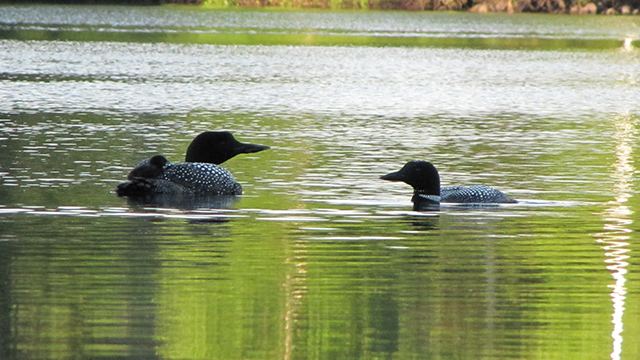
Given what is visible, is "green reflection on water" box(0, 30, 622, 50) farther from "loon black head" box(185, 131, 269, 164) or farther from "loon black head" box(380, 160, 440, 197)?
"loon black head" box(380, 160, 440, 197)

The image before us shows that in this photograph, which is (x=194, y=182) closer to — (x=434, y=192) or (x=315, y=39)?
(x=434, y=192)

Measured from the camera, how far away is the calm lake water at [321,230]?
6.48 m

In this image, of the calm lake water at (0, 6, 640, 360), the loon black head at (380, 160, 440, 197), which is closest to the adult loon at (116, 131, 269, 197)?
the calm lake water at (0, 6, 640, 360)

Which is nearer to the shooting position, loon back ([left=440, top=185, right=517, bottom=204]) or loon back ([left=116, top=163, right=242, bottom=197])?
loon back ([left=440, top=185, right=517, bottom=204])

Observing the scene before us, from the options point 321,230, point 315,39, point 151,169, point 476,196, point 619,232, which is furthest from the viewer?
point 315,39

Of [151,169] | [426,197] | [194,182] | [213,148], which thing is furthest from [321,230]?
[213,148]

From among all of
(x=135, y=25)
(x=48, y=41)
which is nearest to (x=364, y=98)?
(x=48, y=41)

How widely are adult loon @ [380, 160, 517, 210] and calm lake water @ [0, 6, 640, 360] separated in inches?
6.6

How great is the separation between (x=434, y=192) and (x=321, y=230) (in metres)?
2.00

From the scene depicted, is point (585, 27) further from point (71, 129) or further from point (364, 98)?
point (71, 129)

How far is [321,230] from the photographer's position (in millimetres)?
9656

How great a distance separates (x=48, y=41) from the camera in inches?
1711

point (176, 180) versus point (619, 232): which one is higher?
point (176, 180)

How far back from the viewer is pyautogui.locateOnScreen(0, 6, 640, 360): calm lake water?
648cm
